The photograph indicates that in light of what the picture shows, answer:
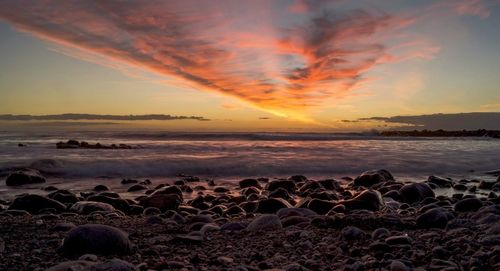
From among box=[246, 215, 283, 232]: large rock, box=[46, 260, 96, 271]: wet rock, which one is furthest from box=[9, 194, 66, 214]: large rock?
box=[46, 260, 96, 271]: wet rock

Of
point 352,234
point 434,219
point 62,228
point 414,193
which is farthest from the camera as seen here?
point 414,193

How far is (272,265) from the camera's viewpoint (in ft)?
10.1

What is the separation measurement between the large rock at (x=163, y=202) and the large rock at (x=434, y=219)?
3.97 meters

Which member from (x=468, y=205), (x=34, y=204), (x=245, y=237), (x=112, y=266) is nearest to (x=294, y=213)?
(x=245, y=237)

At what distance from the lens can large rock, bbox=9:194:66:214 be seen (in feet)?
20.8

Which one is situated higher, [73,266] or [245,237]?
[73,266]

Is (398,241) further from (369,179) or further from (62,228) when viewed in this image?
(369,179)

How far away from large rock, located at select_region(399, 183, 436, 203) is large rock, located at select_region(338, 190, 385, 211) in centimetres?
137

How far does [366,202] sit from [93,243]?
4690 millimetres

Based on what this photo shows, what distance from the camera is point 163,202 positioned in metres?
6.71

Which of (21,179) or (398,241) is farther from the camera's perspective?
(21,179)

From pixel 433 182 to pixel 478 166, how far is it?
7.39 metres

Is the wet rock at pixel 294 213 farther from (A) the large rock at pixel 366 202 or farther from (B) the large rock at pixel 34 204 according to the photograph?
(B) the large rock at pixel 34 204

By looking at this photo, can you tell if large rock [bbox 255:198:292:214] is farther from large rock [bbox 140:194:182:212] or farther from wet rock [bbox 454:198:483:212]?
wet rock [bbox 454:198:483:212]
